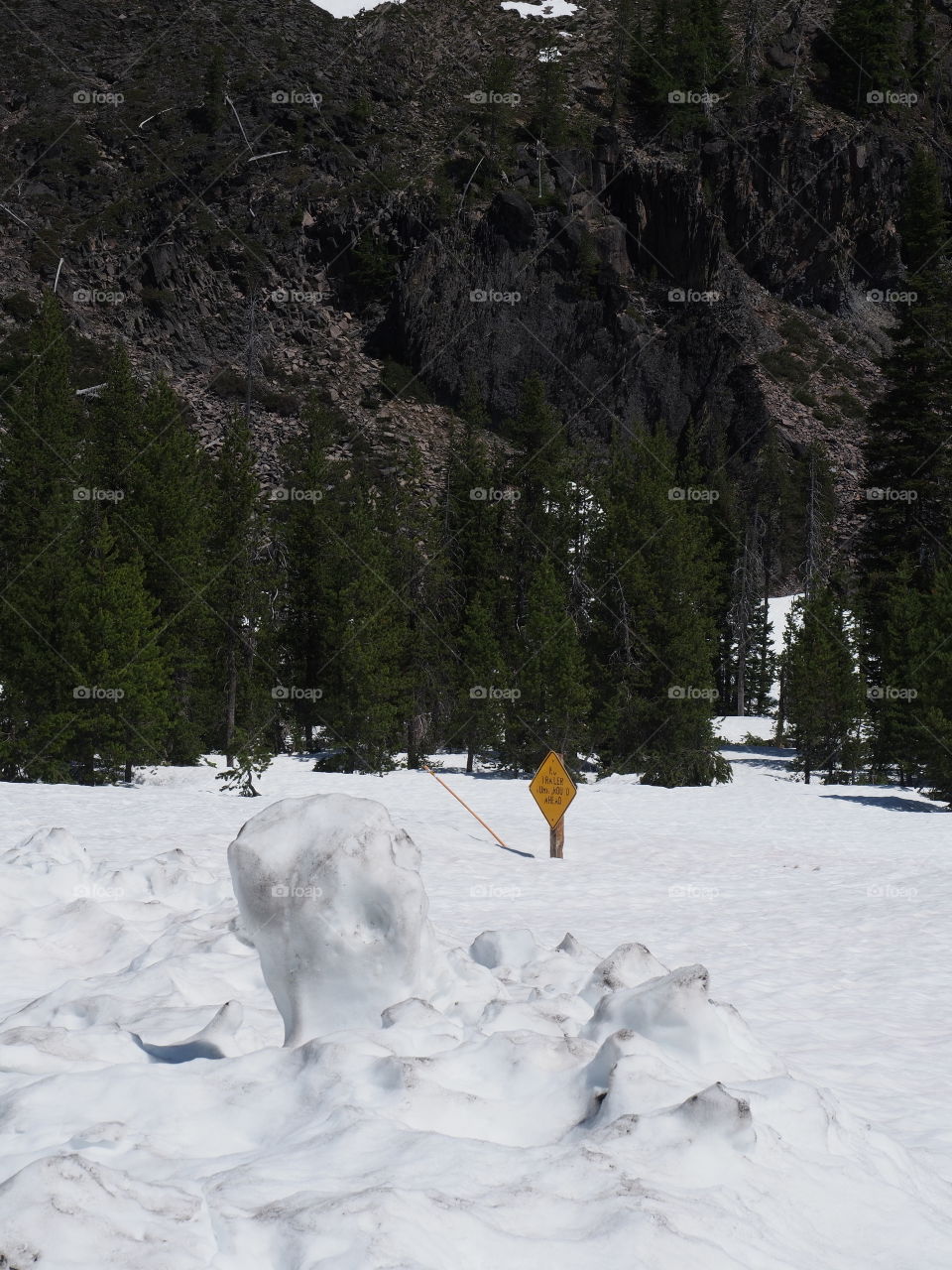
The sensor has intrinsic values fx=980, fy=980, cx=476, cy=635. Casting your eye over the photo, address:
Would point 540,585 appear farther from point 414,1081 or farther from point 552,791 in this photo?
point 414,1081

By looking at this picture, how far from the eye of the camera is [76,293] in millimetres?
59531

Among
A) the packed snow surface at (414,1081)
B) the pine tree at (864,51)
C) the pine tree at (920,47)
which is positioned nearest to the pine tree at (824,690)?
the packed snow surface at (414,1081)

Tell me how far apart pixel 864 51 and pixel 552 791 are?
88200 millimetres

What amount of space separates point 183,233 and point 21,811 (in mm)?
63027

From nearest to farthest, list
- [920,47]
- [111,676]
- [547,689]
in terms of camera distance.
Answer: [111,676] < [547,689] < [920,47]

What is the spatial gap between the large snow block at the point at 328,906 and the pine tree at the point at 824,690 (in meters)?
24.2

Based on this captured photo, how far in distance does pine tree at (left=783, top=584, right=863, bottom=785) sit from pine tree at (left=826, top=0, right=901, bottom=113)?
69.3 metres

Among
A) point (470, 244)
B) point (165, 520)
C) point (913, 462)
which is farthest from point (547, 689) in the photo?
point (470, 244)

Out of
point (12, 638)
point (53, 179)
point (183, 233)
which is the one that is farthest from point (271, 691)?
point (53, 179)

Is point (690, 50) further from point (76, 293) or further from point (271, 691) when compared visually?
point (271, 691)

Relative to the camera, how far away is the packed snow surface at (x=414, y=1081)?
2.84m

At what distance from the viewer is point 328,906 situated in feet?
14.9

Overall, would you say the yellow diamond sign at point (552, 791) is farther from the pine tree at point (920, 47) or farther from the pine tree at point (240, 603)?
the pine tree at point (920, 47)

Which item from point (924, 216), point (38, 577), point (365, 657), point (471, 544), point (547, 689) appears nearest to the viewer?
point (38, 577)
